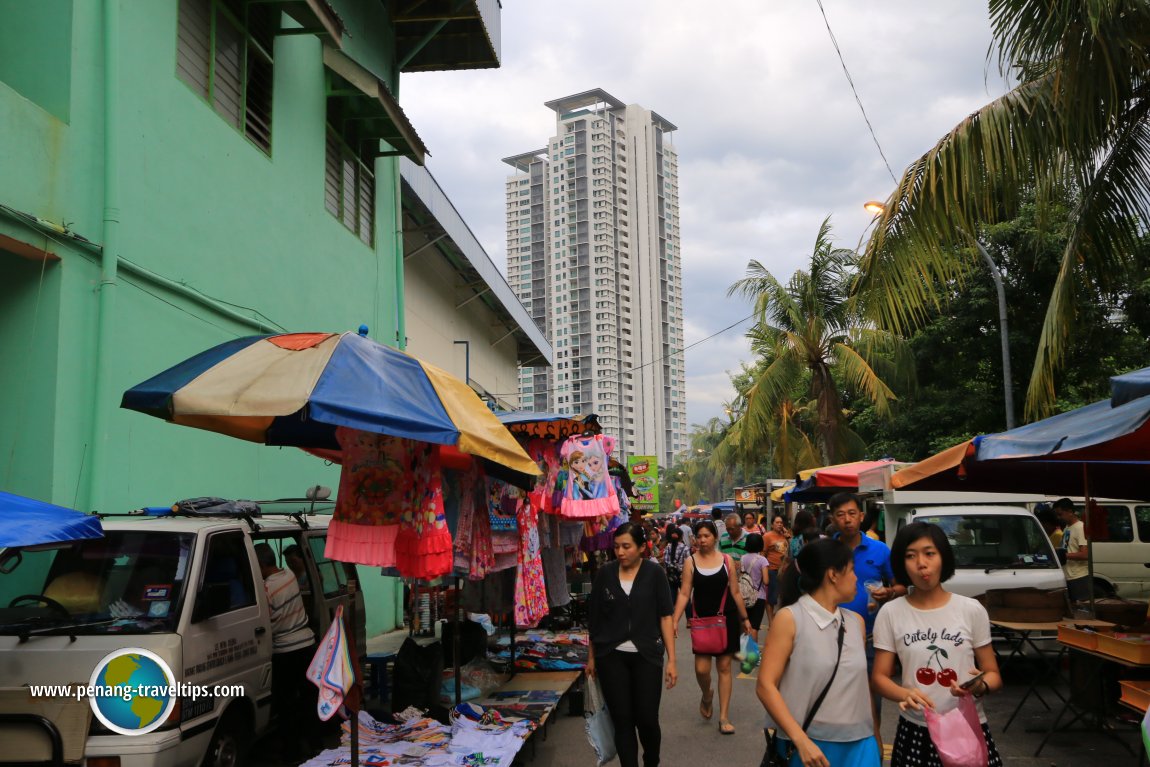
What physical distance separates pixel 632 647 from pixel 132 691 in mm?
3087

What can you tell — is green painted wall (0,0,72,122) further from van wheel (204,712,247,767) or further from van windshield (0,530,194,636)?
van wheel (204,712,247,767)

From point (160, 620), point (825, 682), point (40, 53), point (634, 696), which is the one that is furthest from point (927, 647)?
point (40, 53)

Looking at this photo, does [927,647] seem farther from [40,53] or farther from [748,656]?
[40,53]

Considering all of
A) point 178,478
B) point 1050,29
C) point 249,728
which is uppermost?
point 1050,29

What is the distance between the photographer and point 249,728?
264 inches

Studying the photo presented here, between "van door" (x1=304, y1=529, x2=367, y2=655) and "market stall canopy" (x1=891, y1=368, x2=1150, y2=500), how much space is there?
17.3 feet

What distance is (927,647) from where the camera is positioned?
165 inches

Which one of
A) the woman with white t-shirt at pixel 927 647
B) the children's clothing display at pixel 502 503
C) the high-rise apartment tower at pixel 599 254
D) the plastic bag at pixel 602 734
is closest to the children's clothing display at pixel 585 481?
the children's clothing display at pixel 502 503

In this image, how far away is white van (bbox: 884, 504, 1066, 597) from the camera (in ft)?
33.8

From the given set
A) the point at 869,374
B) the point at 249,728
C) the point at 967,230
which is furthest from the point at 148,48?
the point at 869,374

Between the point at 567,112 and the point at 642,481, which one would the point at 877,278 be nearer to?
the point at 642,481

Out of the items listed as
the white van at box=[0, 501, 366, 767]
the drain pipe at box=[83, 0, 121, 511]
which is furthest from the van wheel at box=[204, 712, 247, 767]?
the drain pipe at box=[83, 0, 121, 511]

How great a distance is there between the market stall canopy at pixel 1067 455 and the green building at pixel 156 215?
23.4ft

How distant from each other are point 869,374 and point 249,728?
1884cm
